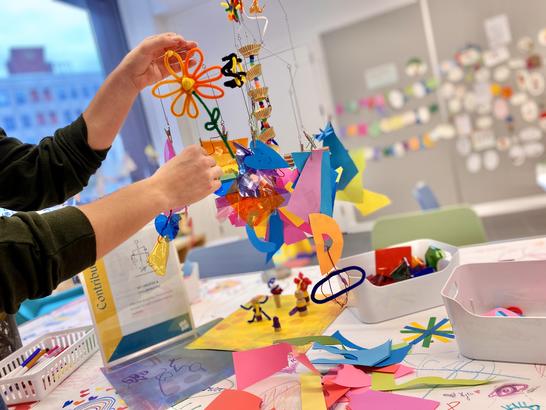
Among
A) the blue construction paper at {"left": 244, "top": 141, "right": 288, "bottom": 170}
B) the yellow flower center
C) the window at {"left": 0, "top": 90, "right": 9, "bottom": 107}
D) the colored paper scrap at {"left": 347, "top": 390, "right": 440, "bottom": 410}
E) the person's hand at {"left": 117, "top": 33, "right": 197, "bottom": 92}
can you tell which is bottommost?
the colored paper scrap at {"left": 347, "top": 390, "right": 440, "bottom": 410}

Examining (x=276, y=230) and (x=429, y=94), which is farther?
(x=429, y=94)

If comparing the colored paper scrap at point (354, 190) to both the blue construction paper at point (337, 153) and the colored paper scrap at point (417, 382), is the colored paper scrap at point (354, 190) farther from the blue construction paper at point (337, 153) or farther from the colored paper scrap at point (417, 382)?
the colored paper scrap at point (417, 382)

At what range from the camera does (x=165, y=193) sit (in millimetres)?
664

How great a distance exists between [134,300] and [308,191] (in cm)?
48

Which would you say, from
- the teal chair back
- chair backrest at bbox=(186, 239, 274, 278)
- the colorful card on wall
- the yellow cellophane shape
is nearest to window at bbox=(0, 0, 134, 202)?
the teal chair back

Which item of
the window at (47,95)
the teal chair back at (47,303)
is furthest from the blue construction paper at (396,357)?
the window at (47,95)

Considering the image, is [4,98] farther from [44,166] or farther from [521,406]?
[521,406]

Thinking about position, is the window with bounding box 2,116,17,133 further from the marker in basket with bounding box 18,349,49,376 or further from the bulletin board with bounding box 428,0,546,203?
the bulletin board with bounding box 428,0,546,203

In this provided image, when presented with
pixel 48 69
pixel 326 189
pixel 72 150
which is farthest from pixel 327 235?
pixel 48 69

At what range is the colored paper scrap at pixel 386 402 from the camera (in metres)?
0.61

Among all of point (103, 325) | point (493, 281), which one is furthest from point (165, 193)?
point (493, 281)

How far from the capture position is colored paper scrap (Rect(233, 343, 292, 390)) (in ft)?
2.57

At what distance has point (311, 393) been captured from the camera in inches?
27.5

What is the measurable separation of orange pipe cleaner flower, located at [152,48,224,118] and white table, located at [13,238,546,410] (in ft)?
1.55
